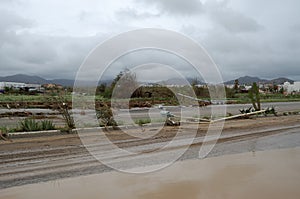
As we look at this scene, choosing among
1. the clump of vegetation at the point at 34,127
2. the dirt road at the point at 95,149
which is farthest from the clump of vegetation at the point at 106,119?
the clump of vegetation at the point at 34,127

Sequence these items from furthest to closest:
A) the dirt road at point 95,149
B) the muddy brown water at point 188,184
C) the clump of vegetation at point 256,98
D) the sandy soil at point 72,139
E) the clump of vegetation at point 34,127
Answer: the clump of vegetation at point 256,98, the clump of vegetation at point 34,127, the sandy soil at point 72,139, the dirt road at point 95,149, the muddy brown water at point 188,184

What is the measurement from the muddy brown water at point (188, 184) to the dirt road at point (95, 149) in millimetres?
513

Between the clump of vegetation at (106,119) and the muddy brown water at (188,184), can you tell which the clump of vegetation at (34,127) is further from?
the muddy brown water at (188,184)

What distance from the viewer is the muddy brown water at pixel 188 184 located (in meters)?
6.20

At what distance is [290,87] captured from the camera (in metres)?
83.0

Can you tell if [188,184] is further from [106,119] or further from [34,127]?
[106,119]

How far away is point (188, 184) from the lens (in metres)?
6.82

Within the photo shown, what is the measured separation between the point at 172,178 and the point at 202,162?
1560 millimetres

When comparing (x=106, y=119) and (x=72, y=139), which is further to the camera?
(x=106, y=119)

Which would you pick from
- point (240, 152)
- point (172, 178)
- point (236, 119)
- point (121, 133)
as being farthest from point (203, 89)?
point (172, 178)


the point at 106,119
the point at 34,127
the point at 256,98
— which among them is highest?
the point at 256,98

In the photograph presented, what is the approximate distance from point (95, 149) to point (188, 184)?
4.03 meters

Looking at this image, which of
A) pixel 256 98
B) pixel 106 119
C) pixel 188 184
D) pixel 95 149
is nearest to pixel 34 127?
pixel 106 119

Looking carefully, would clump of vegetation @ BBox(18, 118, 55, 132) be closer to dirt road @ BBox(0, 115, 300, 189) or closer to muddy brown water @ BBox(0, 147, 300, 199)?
dirt road @ BBox(0, 115, 300, 189)
